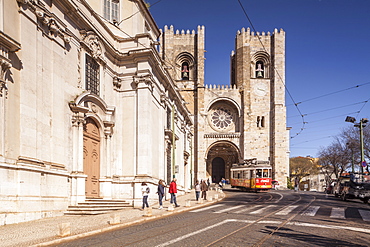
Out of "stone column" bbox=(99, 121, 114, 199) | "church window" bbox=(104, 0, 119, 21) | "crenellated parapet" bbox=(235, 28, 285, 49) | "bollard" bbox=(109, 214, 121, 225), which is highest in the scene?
"crenellated parapet" bbox=(235, 28, 285, 49)

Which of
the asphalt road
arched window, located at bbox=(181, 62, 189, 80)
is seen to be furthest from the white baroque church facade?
arched window, located at bbox=(181, 62, 189, 80)

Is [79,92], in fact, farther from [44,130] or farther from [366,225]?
[366,225]

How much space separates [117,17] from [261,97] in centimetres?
3626

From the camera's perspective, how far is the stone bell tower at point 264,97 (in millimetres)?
52281

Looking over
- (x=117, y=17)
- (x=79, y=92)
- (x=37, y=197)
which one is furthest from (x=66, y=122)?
(x=117, y=17)

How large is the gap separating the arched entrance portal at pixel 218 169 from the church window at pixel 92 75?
42.2m

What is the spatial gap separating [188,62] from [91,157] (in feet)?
136

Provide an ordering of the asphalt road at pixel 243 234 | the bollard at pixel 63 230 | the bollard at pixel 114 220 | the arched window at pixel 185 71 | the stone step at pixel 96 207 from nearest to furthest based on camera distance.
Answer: the asphalt road at pixel 243 234 < the bollard at pixel 63 230 < the bollard at pixel 114 220 < the stone step at pixel 96 207 < the arched window at pixel 185 71

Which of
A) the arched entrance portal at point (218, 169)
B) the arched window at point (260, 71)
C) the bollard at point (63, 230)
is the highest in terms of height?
the arched window at point (260, 71)

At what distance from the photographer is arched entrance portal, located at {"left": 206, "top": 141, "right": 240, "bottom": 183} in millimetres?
56250

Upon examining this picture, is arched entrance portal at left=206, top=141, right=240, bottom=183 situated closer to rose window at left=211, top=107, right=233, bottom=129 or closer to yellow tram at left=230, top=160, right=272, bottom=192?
rose window at left=211, top=107, right=233, bottom=129

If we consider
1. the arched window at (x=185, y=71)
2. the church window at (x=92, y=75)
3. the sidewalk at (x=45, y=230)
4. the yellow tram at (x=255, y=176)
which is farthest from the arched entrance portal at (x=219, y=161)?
the sidewalk at (x=45, y=230)

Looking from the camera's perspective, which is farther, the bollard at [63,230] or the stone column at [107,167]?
the stone column at [107,167]

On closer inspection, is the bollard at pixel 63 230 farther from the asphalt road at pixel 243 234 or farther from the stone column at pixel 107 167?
the stone column at pixel 107 167
